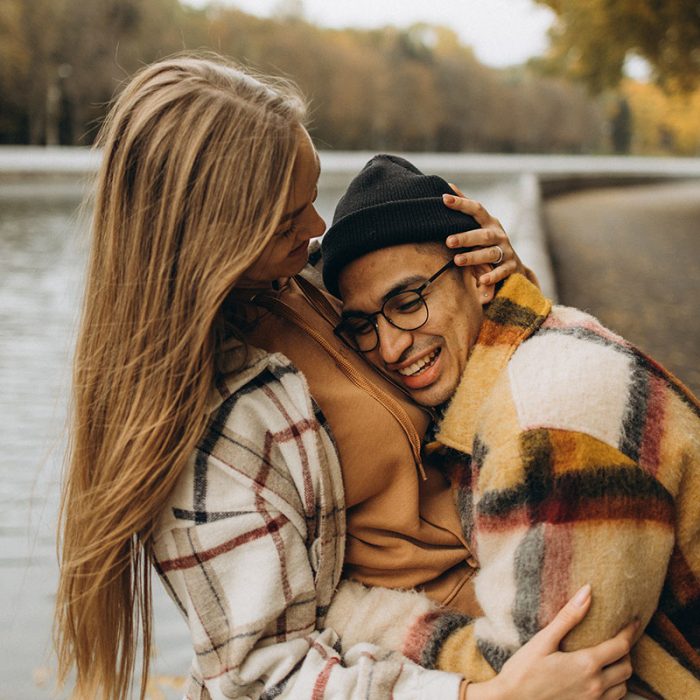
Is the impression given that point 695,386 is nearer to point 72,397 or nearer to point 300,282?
point 300,282

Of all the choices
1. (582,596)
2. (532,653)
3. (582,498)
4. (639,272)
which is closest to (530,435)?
(582,498)

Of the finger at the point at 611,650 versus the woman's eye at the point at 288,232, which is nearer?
the finger at the point at 611,650

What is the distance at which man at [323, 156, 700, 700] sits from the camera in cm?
174

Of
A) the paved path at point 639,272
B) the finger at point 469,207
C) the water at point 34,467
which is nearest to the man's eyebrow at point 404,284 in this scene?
the finger at point 469,207

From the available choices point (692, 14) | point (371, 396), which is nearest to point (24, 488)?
point (371, 396)

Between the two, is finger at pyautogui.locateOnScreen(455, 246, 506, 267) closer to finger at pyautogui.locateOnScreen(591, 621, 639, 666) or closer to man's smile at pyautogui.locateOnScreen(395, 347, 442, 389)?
man's smile at pyautogui.locateOnScreen(395, 347, 442, 389)

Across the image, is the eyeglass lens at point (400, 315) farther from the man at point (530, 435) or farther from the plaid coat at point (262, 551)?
the plaid coat at point (262, 551)

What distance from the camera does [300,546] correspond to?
6.12 feet

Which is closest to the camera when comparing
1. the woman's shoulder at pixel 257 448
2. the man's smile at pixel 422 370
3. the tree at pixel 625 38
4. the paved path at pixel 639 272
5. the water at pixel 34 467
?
the woman's shoulder at pixel 257 448

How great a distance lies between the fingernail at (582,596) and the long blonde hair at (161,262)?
2.60ft

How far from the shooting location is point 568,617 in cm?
172

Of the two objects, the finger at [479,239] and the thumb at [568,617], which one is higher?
the finger at [479,239]

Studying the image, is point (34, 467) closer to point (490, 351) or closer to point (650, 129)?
point (490, 351)

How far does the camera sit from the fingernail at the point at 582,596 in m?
1.71
